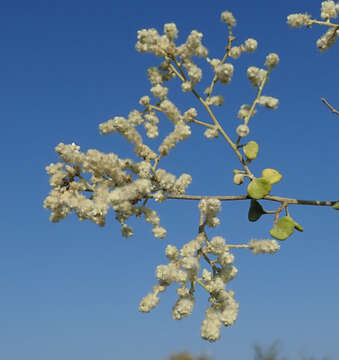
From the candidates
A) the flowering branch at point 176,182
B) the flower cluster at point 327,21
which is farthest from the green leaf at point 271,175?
the flower cluster at point 327,21

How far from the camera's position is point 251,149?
8.43ft

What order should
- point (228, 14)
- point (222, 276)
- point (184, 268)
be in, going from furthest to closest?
point (228, 14), point (222, 276), point (184, 268)

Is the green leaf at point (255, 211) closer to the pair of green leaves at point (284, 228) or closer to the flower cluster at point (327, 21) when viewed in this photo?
the pair of green leaves at point (284, 228)

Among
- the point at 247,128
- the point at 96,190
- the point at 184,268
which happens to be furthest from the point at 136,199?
the point at 247,128

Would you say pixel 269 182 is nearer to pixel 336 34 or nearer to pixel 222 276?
pixel 222 276

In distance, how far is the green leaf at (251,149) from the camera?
256 cm

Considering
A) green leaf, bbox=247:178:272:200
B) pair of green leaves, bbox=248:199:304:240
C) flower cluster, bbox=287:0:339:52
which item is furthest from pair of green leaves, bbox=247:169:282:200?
flower cluster, bbox=287:0:339:52

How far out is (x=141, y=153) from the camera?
252 cm

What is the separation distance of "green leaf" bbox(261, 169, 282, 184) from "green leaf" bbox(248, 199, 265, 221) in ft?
0.46

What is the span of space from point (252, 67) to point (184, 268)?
3.24 ft

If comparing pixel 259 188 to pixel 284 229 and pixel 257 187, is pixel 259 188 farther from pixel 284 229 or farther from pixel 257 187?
pixel 284 229

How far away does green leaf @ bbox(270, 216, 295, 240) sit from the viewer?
8.38 feet

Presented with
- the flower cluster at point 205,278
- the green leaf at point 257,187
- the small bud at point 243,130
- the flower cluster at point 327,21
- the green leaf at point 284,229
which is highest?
the flower cluster at point 327,21

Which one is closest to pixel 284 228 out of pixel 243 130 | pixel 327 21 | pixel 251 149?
pixel 251 149
